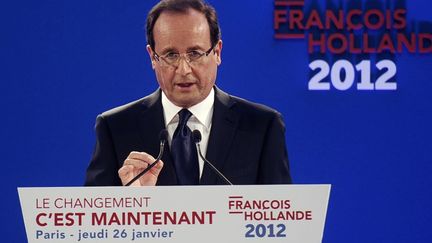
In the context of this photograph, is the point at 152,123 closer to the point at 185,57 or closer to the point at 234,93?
the point at 185,57

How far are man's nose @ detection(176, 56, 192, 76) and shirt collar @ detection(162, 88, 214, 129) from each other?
102 millimetres

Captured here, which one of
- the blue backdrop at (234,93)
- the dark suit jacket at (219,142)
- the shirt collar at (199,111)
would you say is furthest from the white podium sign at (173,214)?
the blue backdrop at (234,93)

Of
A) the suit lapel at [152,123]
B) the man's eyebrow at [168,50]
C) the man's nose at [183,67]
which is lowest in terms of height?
the suit lapel at [152,123]

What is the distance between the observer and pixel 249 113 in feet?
8.52

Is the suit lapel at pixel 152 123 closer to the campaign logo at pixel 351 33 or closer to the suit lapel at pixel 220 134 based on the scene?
the suit lapel at pixel 220 134

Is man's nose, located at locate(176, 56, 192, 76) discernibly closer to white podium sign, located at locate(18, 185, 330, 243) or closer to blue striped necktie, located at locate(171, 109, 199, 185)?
blue striped necktie, located at locate(171, 109, 199, 185)

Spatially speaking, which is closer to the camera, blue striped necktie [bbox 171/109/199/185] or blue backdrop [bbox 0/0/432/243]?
blue striped necktie [bbox 171/109/199/185]

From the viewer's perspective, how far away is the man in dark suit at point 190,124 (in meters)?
2.46

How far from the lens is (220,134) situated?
2506 mm

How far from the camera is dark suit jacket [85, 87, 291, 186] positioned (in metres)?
2.46

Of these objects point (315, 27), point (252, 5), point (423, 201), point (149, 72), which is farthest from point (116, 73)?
point (423, 201)

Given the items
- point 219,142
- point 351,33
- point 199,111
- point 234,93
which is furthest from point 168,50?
point 351,33

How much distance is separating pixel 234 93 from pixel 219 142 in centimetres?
119

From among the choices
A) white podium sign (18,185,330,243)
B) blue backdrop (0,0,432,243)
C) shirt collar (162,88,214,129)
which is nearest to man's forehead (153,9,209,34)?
shirt collar (162,88,214,129)
